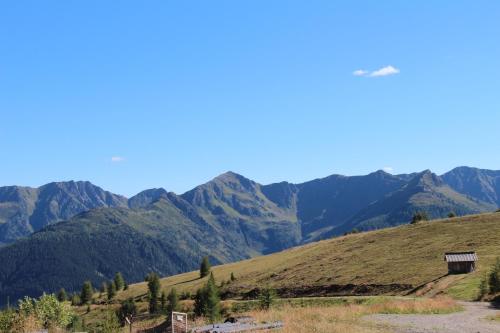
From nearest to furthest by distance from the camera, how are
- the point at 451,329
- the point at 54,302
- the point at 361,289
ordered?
the point at 451,329
the point at 54,302
the point at 361,289

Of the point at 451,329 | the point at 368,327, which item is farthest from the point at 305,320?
the point at 451,329

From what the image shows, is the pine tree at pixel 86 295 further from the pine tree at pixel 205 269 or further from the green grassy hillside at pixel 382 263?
the green grassy hillside at pixel 382 263

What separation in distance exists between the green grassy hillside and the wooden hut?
4.88 feet

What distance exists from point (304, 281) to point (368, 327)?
82882mm

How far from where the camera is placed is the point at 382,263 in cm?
10562

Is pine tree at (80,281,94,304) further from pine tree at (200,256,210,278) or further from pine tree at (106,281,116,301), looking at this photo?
pine tree at (200,256,210,278)

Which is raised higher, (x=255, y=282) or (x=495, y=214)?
(x=495, y=214)

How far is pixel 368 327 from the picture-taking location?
2869 cm

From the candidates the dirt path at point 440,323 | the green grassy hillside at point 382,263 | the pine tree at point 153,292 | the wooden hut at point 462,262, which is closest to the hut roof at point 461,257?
the wooden hut at point 462,262

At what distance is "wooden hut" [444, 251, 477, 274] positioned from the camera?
266ft

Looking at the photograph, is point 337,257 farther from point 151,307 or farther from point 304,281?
point 151,307

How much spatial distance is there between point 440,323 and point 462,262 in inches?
2094

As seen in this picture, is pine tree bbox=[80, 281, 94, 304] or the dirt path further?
pine tree bbox=[80, 281, 94, 304]

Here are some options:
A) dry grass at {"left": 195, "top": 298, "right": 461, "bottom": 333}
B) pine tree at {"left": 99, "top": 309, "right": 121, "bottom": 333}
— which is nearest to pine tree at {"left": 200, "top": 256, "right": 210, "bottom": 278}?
dry grass at {"left": 195, "top": 298, "right": 461, "bottom": 333}
